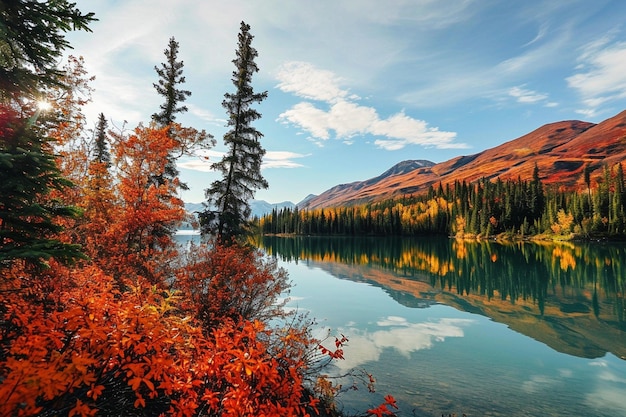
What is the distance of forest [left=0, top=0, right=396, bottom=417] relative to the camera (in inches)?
177

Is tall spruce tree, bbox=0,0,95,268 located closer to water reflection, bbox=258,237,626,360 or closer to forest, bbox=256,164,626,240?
water reflection, bbox=258,237,626,360

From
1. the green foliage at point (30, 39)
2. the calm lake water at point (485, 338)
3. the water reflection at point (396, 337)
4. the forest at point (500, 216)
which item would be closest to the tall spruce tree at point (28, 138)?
the green foliage at point (30, 39)

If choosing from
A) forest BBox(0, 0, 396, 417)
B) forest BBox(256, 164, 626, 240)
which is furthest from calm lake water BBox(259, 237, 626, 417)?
forest BBox(256, 164, 626, 240)

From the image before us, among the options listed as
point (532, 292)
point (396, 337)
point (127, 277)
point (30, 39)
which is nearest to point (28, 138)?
point (30, 39)

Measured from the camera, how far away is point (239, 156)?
934 inches

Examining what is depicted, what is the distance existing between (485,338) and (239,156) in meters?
21.6

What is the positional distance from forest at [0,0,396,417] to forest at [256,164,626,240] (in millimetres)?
80737

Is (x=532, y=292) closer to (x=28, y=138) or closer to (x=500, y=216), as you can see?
(x=28, y=138)

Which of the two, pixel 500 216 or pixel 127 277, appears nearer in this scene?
pixel 127 277

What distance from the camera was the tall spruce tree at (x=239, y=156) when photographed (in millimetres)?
23359

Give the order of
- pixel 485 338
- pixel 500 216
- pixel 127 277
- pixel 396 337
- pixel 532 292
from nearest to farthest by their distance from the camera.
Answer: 1. pixel 127 277
2. pixel 396 337
3. pixel 485 338
4. pixel 532 292
5. pixel 500 216

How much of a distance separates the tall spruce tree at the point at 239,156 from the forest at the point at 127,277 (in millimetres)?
90

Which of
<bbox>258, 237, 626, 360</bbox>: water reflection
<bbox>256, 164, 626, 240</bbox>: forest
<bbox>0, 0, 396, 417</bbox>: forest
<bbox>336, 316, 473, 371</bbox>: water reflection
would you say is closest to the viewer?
<bbox>0, 0, 396, 417</bbox>: forest

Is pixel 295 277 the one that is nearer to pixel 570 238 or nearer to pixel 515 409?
pixel 515 409
